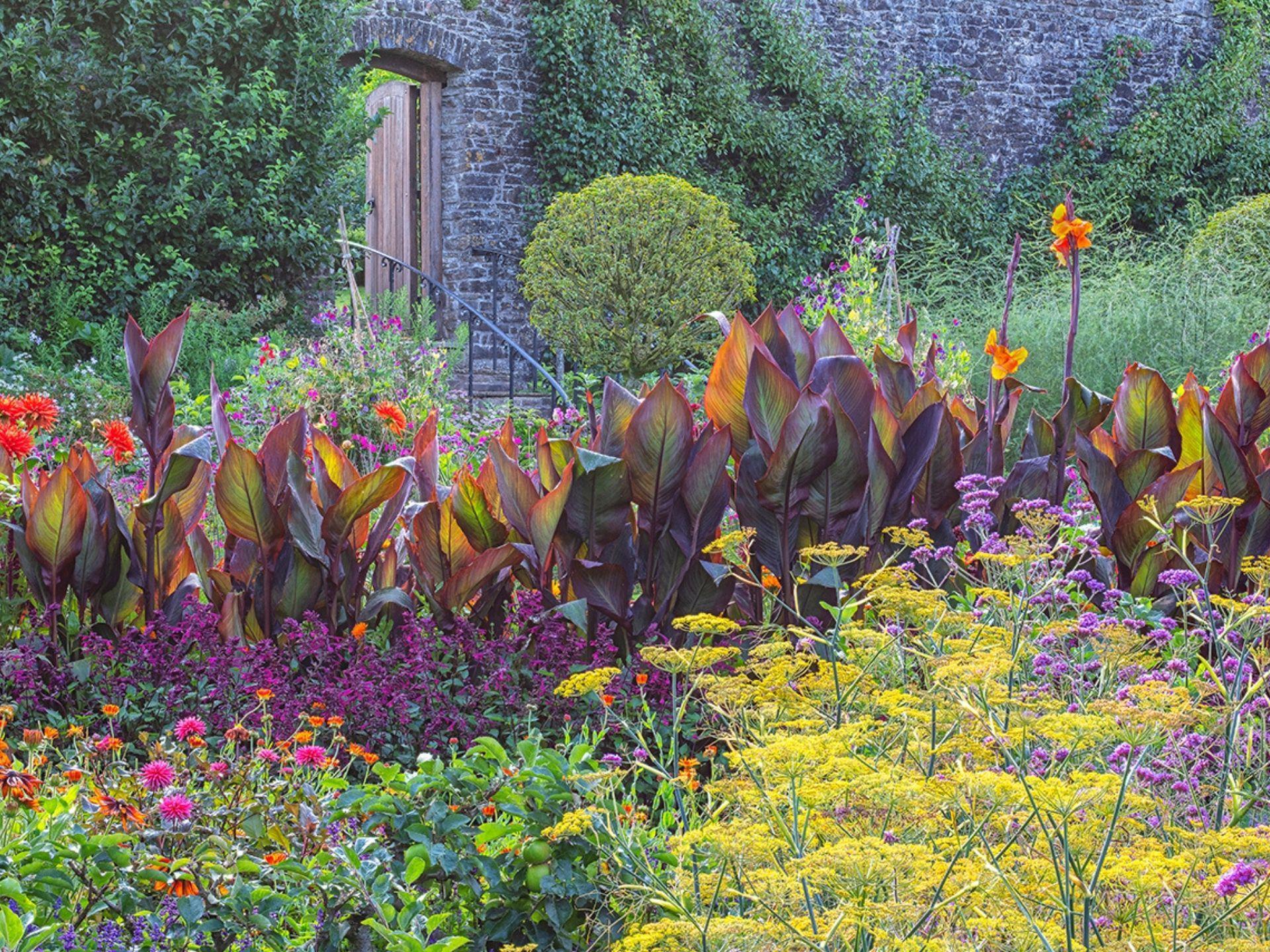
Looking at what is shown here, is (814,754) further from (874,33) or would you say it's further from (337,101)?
(874,33)

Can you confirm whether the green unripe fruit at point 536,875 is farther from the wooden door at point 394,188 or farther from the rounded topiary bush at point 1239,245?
the rounded topiary bush at point 1239,245

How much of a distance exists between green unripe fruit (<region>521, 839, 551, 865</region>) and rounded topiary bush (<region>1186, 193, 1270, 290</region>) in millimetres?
8783

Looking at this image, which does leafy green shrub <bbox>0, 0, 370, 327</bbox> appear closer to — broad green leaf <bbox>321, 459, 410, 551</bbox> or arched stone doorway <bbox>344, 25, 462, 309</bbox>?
arched stone doorway <bbox>344, 25, 462, 309</bbox>

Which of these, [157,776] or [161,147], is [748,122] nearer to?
[161,147]

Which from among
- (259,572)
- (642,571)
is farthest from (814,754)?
(259,572)

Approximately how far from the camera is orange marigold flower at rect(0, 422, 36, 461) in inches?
112

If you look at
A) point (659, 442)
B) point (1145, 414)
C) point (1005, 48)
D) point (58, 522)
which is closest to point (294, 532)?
point (58, 522)

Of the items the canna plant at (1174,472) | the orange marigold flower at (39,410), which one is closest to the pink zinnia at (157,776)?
the orange marigold flower at (39,410)

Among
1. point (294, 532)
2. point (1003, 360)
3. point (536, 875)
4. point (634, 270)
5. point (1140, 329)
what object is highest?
point (634, 270)

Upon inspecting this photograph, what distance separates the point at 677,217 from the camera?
763 centimetres

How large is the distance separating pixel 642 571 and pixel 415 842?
44.7 inches

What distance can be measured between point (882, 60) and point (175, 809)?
12.0 meters

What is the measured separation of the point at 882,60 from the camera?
12.2 meters

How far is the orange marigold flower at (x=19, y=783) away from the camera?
1.45 m
